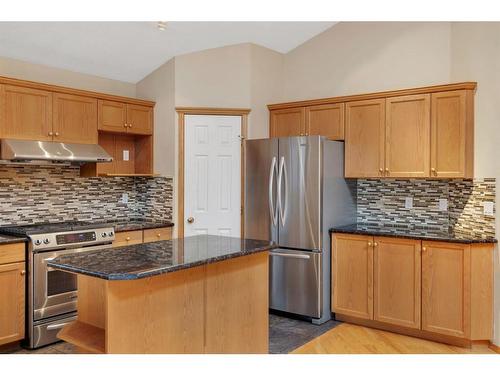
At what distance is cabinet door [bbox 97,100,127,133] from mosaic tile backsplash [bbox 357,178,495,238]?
8.36 ft

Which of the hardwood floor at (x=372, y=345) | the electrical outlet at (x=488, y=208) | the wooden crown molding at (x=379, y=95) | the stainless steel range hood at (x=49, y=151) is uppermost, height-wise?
Result: the wooden crown molding at (x=379, y=95)

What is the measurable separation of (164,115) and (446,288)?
10.5 ft

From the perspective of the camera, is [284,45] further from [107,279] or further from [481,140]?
[107,279]

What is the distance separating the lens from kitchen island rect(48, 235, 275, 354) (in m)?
2.19

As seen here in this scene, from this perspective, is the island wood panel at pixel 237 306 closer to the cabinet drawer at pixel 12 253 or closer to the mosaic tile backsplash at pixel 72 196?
the cabinet drawer at pixel 12 253

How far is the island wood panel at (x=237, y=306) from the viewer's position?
8.82 feet

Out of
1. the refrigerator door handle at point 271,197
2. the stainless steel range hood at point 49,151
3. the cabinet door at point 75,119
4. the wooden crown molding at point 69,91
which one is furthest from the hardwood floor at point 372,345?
the wooden crown molding at point 69,91

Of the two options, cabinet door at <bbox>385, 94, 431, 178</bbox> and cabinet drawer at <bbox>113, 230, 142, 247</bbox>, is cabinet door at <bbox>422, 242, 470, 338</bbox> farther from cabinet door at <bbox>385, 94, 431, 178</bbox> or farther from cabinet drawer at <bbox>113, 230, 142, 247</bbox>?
cabinet drawer at <bbox>113, 230, 142, 247</bbox>

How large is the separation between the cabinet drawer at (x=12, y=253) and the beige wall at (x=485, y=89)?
3727mm

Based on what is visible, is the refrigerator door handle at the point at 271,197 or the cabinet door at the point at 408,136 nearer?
the cabinet door at the point at 408,136

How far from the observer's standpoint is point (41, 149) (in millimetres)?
3889

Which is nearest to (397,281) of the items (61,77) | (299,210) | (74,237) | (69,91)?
(299,210)

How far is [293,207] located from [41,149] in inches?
91.0

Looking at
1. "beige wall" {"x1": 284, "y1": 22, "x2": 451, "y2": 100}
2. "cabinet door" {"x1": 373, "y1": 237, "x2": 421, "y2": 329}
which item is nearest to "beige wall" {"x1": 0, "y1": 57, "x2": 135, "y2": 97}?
"beige wall" {"x1": 284, "y1": 22, "x2": 451, "y2": 100}
